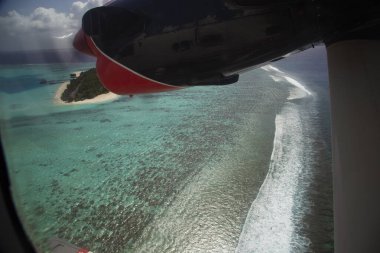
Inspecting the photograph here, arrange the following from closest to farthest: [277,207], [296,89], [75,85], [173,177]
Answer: [75,85] < [277,207] < [173,177] < [296,89]

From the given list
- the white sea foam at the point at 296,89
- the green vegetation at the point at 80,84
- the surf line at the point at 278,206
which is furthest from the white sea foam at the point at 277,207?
the white sea foam at the point at 296,89

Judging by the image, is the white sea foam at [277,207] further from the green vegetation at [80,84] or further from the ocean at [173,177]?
the green vegetation at [80,84]

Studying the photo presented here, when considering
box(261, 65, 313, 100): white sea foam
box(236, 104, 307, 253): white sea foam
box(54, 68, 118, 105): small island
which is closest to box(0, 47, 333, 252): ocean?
box(236, 104, 307, 253): white sea foam

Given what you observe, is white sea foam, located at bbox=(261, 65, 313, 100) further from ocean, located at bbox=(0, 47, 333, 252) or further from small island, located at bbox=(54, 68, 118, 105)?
small island, located at bbox=(54, 68, 118, 105)

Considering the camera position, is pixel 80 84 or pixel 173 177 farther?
pixel 173 177

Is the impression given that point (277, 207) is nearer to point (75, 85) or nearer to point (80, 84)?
point (75, 85)

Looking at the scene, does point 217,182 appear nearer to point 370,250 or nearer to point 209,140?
point 209,140

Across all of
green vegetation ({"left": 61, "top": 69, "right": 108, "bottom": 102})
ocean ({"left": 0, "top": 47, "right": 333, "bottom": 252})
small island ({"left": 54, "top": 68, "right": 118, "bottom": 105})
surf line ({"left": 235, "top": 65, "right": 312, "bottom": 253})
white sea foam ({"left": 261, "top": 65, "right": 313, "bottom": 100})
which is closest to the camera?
ocean ({"left": 0, "top": 47, "right": 333, "bottom": 252})

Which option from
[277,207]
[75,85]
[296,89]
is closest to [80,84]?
[75,85]

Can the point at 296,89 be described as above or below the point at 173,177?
above
